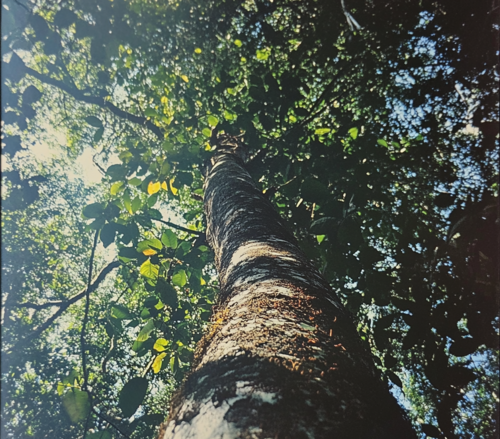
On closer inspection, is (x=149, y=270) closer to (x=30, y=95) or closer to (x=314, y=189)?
(x=314, y=189)

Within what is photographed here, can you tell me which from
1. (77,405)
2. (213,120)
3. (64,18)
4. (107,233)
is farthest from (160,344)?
(64,18)

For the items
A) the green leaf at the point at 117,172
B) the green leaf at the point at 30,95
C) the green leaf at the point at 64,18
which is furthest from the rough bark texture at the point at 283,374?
the green leaf at the point at 30,95

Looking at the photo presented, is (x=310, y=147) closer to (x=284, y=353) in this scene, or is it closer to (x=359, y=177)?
(x=359, y=177)

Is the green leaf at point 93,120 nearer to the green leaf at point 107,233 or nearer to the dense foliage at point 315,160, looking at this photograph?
the dense foliage at point 315,160

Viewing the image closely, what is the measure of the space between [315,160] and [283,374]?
2.68 metres

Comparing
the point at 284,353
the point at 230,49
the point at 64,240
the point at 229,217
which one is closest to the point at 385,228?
the point at 229,217

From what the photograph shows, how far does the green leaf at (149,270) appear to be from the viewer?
2.48 meters

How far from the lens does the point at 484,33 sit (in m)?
2.46

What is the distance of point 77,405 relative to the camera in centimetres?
168

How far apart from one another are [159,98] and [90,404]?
175 inches

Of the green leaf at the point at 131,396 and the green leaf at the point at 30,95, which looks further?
the green leaf at the point at 30,95

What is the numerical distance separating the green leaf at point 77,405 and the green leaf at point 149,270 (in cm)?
98

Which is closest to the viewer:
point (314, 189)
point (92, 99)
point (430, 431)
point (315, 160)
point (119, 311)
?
point (430, 431)

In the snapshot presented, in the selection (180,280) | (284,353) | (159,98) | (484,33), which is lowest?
(284,353)
